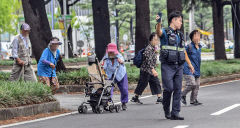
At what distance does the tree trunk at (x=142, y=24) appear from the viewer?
25.4 m

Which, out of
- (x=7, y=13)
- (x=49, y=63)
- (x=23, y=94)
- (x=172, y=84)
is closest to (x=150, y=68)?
(x=49, y=63)

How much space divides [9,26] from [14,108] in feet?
161

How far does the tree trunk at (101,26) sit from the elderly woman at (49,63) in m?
10.1

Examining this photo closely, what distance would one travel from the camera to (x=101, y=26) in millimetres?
23328

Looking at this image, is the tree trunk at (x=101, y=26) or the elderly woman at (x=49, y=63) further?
the tree trunk at (x=101, y=26)

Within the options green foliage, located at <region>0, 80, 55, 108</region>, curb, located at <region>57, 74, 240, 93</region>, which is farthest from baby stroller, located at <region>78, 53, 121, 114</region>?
curb, located at <region>57, 74, 240, 93</region>

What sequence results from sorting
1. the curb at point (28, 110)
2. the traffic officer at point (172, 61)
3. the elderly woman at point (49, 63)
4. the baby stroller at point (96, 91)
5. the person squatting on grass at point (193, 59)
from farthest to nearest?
the person squatting on grass at point (193, 59) → the elderly woman at point (49, 63) → the baby stroller at point (96, 91) → the curb at point (28, 110) → the traffic officer at point (172, 61)

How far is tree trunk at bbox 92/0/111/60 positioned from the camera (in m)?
23.0

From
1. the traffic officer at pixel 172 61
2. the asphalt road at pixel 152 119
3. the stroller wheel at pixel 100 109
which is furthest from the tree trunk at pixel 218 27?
the traffic officer at pixel 172 61

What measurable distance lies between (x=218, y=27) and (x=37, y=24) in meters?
16.4

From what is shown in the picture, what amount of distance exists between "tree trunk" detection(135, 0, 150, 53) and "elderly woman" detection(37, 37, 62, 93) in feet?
41.0

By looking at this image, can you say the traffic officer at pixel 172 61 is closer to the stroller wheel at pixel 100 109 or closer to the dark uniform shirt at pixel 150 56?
the stroller wheel at pixel 100 109

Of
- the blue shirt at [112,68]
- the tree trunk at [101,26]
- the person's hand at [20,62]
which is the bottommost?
the blue shirt at [112,68]

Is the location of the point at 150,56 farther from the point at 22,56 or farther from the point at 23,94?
the point at 23,94
